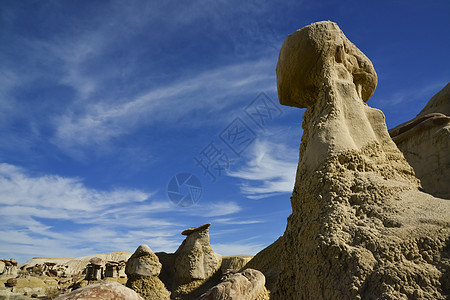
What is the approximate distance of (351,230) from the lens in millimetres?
2967

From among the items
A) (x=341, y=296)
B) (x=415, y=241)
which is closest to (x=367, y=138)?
(x=415, y=241)

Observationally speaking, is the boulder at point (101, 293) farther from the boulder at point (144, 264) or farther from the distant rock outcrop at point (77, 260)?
the distant rock outcrop at point (77, 260)

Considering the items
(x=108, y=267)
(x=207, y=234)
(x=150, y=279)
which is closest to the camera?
(x=150, y=279)

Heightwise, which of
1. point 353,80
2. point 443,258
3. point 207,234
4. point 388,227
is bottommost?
point 443,258

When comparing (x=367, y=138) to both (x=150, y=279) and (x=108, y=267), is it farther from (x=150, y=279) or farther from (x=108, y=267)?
(x=108, y=267)

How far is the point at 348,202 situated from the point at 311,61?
1.86m

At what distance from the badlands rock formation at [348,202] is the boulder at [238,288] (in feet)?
1.98

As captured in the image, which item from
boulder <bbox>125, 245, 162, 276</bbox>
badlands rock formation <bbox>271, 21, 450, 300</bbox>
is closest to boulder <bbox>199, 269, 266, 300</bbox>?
badlands rock formation <bbox>271, 21, 450, 300</bbox>

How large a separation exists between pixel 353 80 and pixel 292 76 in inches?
39.6

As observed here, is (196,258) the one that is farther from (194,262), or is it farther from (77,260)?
(77,260)

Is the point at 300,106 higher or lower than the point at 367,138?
higher

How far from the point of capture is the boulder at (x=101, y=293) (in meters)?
2.18

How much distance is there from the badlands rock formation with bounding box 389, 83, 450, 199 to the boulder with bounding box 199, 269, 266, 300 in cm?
324

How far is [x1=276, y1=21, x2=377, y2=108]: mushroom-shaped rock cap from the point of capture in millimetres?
4098
